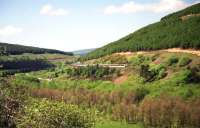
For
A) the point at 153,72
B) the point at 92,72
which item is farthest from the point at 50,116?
the point at 92,72

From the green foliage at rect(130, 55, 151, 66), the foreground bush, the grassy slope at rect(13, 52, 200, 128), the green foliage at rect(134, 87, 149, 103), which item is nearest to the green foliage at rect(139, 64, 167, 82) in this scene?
the grassy slope at rect(13, 52, 200, 128)

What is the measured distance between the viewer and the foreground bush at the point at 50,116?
52.1 meters

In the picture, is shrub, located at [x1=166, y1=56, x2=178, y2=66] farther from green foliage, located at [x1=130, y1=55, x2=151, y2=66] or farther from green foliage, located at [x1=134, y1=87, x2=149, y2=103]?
green foliage, located at [x1=134, y1=87, x2=149, y2=103]

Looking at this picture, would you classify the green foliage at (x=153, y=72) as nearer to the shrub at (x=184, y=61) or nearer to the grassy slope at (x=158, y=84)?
the grassy slope at (x=158, y=84)

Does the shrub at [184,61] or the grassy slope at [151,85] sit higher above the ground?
the shrub at [184,61]

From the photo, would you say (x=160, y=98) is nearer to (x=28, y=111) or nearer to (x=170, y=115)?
(x=170, y=115)

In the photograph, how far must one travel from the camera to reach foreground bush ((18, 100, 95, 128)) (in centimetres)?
5212

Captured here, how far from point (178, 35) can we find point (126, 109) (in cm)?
8467

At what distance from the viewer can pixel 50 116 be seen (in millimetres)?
53094

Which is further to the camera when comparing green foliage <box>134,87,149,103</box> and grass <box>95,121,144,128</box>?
green foliage <box>134,87,149,103</box>

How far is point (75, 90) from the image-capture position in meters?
148

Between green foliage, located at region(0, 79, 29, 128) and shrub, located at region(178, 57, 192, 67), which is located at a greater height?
shrub, located at region(178, 57, 192, 67)

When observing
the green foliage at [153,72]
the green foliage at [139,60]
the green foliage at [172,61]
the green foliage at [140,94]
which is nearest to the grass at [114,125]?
the green foliage at [140,94]

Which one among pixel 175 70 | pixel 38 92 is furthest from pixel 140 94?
pixel 38 92
